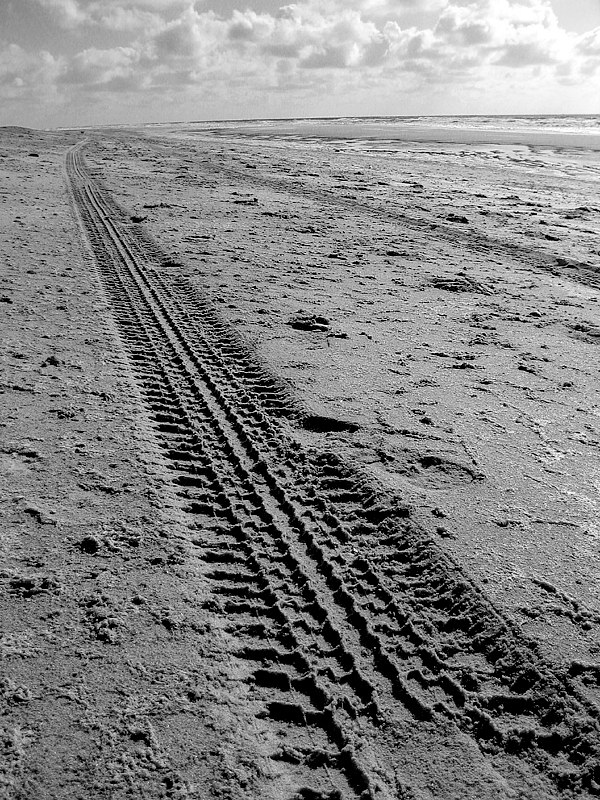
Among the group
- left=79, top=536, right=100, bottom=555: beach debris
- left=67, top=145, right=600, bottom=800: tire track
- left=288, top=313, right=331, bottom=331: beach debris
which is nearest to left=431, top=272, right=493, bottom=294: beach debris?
left=288, top=313, right=331, bottom=331: beach debris

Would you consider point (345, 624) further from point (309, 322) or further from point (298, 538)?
point (309, 322)

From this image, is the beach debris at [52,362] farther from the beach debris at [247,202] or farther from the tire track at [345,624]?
the beach debris at [247,202]

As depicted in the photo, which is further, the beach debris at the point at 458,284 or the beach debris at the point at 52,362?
the beach debris at the point at 458,284

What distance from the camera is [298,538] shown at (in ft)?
11.2

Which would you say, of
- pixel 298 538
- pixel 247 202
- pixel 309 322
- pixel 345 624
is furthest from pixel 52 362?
pixel 247 202

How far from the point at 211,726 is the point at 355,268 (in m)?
7.30

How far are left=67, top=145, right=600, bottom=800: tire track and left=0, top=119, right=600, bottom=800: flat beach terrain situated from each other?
12 millimetres

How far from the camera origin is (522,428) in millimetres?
4613

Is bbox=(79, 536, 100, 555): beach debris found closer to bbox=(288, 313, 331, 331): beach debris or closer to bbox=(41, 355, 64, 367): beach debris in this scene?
bbox=(41, 355, 64, 367): beach debris

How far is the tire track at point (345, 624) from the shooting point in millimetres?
2383

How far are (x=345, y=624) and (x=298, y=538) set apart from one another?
0.63m

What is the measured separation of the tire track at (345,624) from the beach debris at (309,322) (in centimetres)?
198

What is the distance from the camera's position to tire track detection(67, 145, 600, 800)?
2.38 metres

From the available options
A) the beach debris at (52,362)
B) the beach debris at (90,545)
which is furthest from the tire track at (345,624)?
the beach debris at (52,362)
